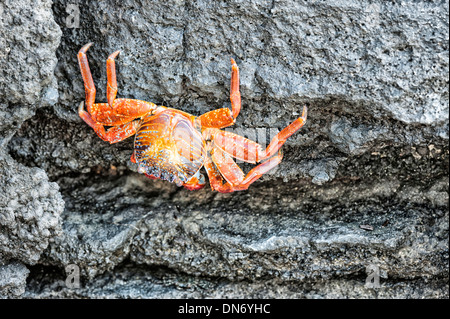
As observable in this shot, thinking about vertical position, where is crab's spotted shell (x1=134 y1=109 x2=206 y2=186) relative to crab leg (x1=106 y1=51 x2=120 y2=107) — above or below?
below

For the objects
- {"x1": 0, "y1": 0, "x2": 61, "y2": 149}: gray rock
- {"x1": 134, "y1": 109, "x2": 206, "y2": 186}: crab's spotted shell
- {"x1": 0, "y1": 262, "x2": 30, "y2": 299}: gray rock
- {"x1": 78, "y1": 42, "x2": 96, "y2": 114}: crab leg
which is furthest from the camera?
{"x1": 0, "y1": 262, "x2": 30, "y2": 299}: gray rock

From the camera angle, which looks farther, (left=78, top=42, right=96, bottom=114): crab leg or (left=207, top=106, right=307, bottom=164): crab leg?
(left=207, top=106, right=307, bottom=164): crab leg

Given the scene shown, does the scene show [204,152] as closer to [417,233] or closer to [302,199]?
[302,199]

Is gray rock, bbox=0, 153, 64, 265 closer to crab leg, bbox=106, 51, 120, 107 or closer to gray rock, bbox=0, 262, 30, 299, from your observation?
gray rock, bbox=0, 262, 30, 299

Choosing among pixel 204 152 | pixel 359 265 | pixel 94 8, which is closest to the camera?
pixel 94 8

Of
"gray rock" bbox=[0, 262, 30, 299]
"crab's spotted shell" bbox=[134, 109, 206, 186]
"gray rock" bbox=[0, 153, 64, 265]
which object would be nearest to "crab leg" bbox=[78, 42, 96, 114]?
"crab's spotted shell" bbox=[134, 109, 206, 186]

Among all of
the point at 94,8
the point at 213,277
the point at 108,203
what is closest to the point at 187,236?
the point at 213,277

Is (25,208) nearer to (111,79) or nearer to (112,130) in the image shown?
(112,130)

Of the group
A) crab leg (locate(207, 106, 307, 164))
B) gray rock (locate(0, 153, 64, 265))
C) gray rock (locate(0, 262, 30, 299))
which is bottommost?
gray rock (locate(0, 262, 30, 299))

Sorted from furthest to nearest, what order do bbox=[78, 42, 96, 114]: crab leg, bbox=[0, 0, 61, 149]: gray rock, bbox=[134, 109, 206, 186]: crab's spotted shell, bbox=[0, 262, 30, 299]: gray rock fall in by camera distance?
bbox=[0, 262, 30, 299]: gray rock
bbox=[134, 109, 206, 186]: crab's spotted shell
bbox=[78, 42, 96, 114]: crab leg
bbox=[0, 0, 61, 149]: gray rock
